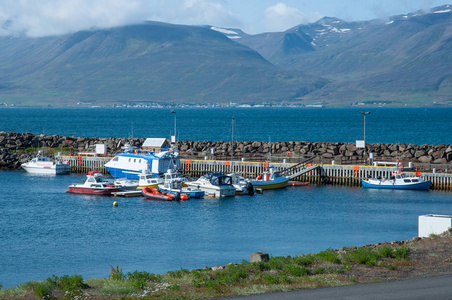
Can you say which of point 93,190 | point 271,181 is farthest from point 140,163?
point 271,181

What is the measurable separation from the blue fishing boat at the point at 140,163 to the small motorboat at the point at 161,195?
17.2 ft

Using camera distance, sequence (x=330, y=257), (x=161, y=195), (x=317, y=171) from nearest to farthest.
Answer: (x=330, y=257) → (x=161, y=195) → (x=317, y=171)

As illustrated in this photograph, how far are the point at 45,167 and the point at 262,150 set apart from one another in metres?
26.2

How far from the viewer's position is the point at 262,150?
85125mm

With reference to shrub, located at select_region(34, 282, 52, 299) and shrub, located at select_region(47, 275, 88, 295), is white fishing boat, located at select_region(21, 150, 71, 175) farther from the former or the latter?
shrub, located at select_region(34, 282, 52, 299)

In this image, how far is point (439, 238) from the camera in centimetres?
2794

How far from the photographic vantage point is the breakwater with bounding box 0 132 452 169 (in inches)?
2913

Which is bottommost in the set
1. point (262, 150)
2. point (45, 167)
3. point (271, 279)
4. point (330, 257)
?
point (271, 279)

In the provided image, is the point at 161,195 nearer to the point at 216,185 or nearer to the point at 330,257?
the point at 216,185

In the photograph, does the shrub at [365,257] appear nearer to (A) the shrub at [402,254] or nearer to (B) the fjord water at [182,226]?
(A) the shrub at [402,254]

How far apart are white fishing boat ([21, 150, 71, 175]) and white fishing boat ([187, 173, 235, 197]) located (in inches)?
892

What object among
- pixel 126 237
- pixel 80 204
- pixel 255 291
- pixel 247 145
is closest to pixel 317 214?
pixel 126 237

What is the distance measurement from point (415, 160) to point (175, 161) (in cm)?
2617

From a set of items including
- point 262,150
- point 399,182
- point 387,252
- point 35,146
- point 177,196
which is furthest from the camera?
point 35,146
